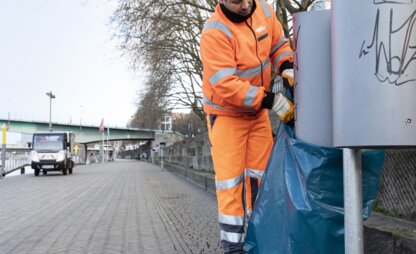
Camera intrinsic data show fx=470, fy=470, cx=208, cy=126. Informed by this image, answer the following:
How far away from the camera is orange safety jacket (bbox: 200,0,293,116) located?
283cm

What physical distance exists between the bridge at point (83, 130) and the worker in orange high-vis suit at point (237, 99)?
6341 centimetres

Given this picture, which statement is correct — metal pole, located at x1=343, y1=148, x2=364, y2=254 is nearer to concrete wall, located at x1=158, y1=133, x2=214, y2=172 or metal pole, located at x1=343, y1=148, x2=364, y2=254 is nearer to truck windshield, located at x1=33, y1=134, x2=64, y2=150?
concrete wall, located at x1=158, y1=133, x2=214, y2=172

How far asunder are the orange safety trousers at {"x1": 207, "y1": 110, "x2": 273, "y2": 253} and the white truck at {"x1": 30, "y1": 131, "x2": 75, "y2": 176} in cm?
2548

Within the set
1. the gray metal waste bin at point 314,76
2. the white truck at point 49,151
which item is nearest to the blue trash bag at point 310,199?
the gray metal waste bin at point 314,76

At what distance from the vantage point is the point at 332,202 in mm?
2402

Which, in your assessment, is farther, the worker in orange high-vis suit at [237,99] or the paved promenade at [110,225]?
the paved promenade at [110,225]

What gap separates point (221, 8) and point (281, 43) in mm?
521

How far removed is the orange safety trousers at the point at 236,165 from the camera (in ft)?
9.84

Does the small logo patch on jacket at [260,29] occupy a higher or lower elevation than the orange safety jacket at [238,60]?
higher

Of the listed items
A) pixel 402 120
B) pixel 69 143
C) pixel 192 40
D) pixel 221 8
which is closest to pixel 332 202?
pixel 402 120

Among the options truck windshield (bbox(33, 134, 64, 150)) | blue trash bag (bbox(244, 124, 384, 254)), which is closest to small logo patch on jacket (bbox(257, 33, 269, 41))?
blue trash bag (bbox(244, 124, 384, 254))

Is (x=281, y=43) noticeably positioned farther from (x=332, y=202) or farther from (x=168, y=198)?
(x=168, y=198)

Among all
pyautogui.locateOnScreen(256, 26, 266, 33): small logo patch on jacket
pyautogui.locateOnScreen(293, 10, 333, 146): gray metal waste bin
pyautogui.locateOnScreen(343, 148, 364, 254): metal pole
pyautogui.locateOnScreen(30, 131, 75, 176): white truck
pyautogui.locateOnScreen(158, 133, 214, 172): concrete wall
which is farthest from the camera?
pyautogui.locateOnScreen(30, 131, 75, 176): white truck

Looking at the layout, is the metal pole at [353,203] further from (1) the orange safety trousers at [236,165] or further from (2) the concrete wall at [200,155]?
(2) the concrete wall at [200,155]
